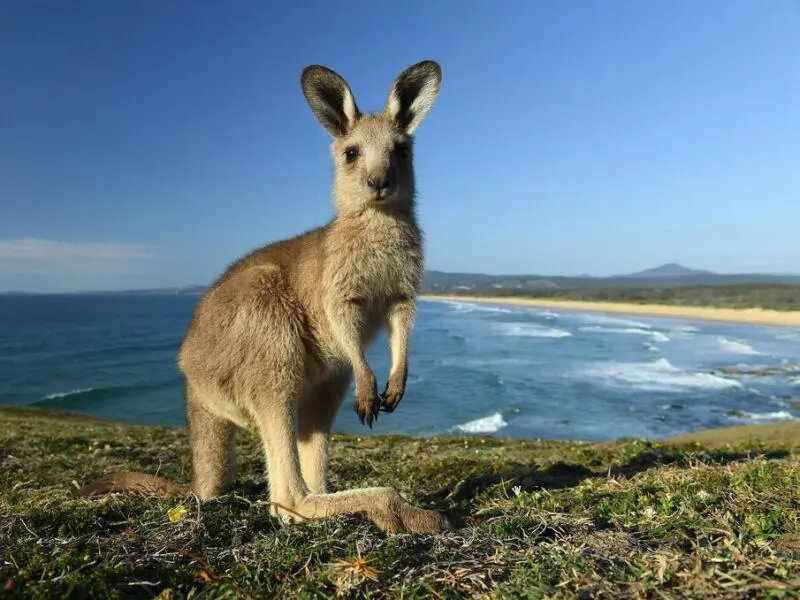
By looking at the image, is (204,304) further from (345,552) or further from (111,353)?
(111,353)

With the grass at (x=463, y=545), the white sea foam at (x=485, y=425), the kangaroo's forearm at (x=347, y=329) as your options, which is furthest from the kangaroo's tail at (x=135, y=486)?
the white sea foam at (x=485, y=425)

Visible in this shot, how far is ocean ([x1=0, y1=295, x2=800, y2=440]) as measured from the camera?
801 inches

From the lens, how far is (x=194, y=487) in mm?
4141

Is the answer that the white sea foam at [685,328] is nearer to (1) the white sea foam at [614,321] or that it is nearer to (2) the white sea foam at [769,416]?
(1) the white sea foam at [614,321]

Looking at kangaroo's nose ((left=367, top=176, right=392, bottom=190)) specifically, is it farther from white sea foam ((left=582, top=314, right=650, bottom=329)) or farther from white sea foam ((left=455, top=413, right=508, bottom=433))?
white sea foam ((left=582, top=314, right=650, bottom=329))

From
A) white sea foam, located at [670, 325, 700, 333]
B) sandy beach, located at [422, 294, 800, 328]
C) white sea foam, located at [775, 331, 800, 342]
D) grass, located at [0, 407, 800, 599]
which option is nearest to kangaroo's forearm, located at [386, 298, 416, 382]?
grass, located at [0, 407, 800, 599]

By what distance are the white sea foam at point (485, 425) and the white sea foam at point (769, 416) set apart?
8.12 metres

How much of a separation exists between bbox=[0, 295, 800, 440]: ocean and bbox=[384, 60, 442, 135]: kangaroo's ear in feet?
5.63

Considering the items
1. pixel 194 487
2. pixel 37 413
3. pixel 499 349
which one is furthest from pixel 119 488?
pixel 499 349

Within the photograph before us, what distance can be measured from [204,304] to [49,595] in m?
2.42

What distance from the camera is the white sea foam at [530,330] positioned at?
168ft

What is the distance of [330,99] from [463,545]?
3288 mm

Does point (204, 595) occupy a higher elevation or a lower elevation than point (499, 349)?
higher

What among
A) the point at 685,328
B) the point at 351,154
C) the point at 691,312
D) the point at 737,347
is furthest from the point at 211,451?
the point at 691,312
